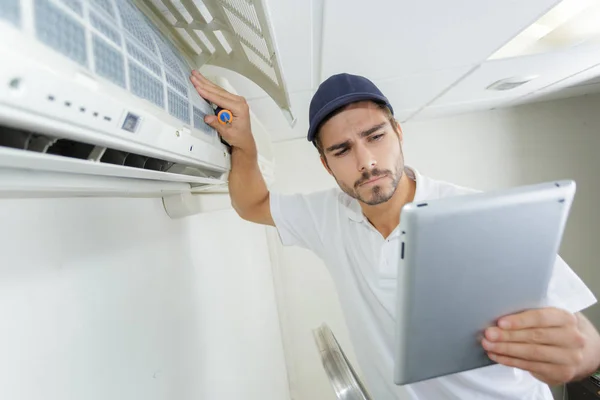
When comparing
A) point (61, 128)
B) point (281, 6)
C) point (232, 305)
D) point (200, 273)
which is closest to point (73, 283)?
point (61, 128)

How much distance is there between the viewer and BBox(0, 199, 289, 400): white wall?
43cm

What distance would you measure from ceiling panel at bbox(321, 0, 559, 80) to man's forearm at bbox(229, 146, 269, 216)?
18.2 inches

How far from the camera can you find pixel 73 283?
1.71 ft

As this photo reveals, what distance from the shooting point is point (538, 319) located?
0.57m

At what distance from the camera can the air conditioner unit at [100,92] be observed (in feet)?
0.75

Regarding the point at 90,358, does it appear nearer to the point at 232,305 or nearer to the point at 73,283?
the point at 73,283

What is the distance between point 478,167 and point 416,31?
206 centimetres

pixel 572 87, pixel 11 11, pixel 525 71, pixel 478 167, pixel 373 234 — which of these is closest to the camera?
pixel 11 11

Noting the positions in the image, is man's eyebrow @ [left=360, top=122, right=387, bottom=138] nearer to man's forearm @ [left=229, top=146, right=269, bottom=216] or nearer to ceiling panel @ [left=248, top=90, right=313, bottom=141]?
man's forearm @ [left=229, top=146, right=269, bottom=216]

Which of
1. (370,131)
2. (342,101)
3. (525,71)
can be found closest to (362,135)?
(370,131)

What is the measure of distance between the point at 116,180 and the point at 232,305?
3.28 feet

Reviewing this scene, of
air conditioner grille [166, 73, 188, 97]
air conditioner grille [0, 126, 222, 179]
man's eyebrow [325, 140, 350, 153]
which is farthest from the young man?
air conditioner grille [0, 126, 222, 179]

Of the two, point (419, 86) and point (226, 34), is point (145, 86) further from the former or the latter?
point (419, 86)

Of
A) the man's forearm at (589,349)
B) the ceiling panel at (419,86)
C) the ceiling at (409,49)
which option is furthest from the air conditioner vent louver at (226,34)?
the man's forearm at (589,349)
